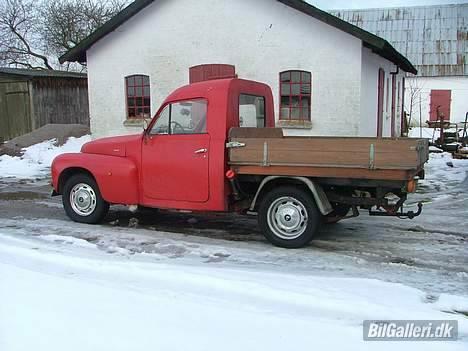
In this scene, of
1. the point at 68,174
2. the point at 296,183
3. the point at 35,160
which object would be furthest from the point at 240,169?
the point at 35,160

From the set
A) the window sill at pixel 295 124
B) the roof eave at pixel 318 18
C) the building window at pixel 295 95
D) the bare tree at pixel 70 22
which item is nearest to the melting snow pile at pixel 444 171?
the window sill at pixel 295 124

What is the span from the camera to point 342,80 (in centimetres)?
1308

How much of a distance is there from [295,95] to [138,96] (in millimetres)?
4969

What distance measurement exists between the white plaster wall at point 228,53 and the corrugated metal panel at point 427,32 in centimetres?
2115

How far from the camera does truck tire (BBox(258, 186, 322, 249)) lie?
21.3 feet

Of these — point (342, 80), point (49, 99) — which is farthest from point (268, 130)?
Answer: point (49, 99)

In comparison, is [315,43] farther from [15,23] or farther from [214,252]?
[15,23]

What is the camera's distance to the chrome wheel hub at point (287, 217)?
658 centimetres

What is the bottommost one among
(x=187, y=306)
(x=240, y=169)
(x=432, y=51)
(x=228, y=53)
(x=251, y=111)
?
(x=187, y=306)

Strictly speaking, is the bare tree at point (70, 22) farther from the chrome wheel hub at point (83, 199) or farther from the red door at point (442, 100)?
the chrome wheel hub at point (83, 199)

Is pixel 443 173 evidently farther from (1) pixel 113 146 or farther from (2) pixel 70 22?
(2) pixel 70 22

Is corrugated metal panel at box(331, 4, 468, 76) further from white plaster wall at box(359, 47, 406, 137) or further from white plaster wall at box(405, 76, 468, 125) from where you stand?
white plaster wall at box(359, 47, 406, 137)

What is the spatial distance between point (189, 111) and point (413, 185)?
306 centimetres

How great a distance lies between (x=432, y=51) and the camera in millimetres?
32906
